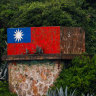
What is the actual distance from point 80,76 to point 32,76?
190cm

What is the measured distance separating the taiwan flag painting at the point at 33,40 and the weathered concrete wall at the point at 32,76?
453 mm

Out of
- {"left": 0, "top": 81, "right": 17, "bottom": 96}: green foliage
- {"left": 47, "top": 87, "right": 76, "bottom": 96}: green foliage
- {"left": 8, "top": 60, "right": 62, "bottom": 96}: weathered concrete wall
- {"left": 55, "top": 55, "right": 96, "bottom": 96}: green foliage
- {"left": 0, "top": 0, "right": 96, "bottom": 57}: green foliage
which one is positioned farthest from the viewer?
{"left": 0, "top": 0, "right": 96, "bottom": 57}: green foliage

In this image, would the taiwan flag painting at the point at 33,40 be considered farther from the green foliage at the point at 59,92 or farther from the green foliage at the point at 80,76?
the green foliage at the point at 59,92

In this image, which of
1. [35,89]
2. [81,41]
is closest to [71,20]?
[81,41]

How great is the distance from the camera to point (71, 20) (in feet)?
55.5

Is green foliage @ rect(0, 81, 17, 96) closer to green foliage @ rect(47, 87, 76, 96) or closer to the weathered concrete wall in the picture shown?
the weathered concrete wall

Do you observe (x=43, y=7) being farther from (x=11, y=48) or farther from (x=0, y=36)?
(x=11, y=48)

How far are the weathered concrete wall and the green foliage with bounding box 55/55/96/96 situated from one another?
1.26 ft

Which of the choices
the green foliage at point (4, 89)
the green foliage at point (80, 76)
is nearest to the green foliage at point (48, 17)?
the green foliage at point (4, 89)

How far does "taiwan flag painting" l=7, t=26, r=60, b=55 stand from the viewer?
11875 millimetres

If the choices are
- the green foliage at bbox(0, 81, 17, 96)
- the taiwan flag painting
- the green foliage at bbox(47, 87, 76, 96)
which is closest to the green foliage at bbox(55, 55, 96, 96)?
the green foliage at bbox(47, 87, 76, 96)

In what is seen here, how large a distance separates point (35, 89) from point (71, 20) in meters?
6.01

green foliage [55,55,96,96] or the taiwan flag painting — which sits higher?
the taiwan flag painting

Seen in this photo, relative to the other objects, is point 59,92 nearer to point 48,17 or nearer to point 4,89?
point 4,89
